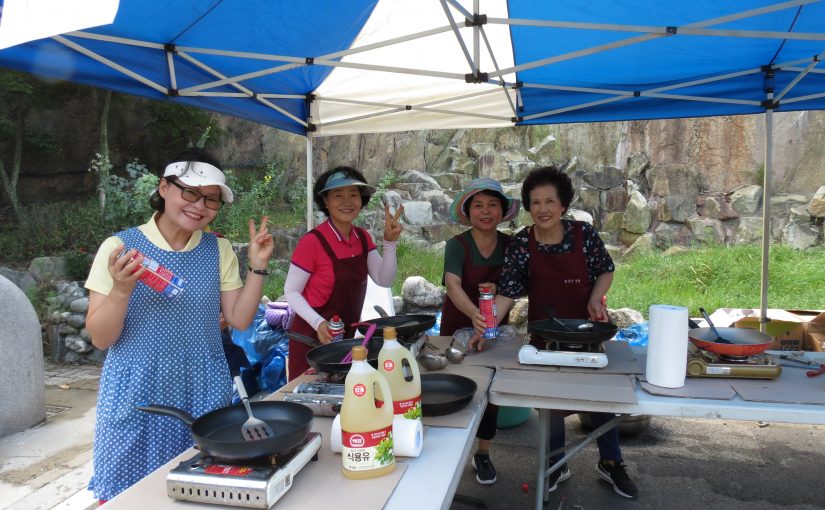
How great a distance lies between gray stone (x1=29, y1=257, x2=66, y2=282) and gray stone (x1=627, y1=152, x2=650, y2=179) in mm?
11786

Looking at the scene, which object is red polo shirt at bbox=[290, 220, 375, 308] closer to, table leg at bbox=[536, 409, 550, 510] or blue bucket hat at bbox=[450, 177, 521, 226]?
blue bucket hat at bbox=[450, 177, 521, 226]

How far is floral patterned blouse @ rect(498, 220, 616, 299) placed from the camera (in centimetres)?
315

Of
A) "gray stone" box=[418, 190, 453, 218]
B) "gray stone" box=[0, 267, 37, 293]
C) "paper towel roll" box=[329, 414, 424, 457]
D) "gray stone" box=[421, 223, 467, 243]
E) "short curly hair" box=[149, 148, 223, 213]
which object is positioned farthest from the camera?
"gray stone" box=[418, 190, 453, 218]

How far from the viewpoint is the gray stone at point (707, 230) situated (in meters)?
11.9

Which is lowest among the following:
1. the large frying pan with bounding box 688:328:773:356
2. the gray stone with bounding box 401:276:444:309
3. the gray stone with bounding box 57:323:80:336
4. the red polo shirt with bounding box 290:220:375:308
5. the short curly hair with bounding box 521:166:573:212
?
the gray stone with bounding box 57:323:80:336

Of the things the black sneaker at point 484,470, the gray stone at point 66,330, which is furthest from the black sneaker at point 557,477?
the gray stone at point 66,330

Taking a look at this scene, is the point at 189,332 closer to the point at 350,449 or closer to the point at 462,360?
the point at 350,449

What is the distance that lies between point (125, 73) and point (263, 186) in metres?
7.86

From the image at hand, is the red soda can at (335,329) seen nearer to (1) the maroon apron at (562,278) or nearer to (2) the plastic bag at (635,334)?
(1) the maroon apron at (562,278)

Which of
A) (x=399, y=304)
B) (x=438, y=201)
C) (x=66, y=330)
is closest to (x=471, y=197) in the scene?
(x=399, y=304)

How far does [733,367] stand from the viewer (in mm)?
2240

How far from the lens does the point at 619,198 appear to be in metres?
13.0

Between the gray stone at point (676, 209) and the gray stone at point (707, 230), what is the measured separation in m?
0.33

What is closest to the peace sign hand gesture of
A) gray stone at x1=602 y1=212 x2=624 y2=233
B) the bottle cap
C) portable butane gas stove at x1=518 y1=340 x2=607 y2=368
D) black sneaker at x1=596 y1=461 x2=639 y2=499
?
portable butane gas stove at x1=518 y1=340 x2=607 y2=368
